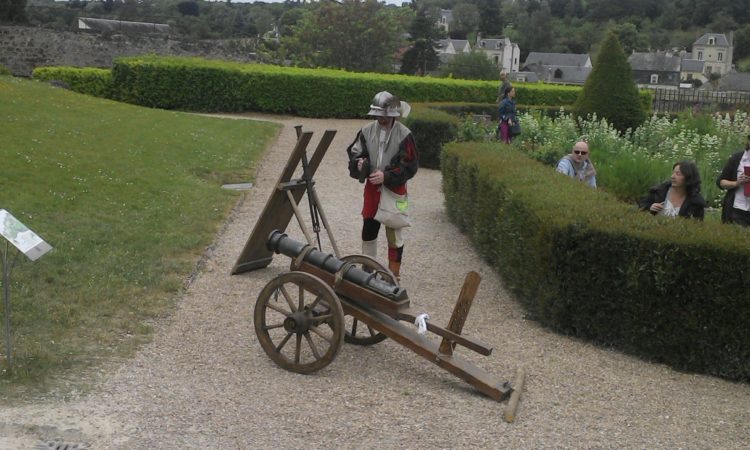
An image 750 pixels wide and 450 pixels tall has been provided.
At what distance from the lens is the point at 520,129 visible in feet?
53.3

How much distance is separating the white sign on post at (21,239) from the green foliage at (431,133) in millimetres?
12424

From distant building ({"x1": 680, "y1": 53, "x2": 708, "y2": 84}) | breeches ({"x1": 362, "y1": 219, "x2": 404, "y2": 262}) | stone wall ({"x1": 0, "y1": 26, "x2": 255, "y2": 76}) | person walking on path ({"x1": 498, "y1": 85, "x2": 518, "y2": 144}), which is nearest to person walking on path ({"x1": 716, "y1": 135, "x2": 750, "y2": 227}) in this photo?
breeches ({"x1": 362, "y1": 219, "x2": 404, "y2": 262})

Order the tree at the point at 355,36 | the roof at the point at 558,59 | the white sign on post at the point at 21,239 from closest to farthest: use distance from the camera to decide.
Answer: the white sign on post at the point at 21,239 < the tree at the point at 355,36 < the roof at the point at 558,59

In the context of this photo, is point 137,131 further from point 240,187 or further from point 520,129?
point 520,129

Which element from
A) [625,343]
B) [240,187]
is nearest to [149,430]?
[625,343]

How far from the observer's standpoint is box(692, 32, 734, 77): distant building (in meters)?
105

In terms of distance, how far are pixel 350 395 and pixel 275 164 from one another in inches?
424

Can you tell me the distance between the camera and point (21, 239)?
485cm

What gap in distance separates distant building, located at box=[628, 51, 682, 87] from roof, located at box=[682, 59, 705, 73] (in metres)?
10.6

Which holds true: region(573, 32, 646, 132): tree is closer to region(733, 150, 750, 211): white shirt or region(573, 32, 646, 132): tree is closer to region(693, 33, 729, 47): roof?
region(733, 150, 750, 211): white shirt

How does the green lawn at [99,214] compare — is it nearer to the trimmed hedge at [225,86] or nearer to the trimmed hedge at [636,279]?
the trimmed hedge at [636,279]

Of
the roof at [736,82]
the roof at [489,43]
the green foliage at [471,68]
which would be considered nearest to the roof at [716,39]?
the roof at [489,43]

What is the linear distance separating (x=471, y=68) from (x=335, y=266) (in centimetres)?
5584

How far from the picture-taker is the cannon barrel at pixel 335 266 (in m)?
5.39
